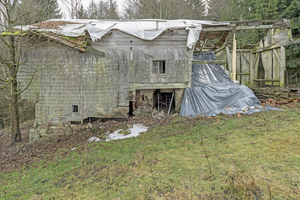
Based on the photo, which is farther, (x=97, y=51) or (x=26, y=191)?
(x=97, y=51)

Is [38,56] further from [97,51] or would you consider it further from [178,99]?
[178,99]

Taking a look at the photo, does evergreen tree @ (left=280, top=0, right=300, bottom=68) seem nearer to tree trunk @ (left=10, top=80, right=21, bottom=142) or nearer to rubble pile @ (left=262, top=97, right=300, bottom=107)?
rubble pile @ (left=262, top=97, right=300, bottom=107)

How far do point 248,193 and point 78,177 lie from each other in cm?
426

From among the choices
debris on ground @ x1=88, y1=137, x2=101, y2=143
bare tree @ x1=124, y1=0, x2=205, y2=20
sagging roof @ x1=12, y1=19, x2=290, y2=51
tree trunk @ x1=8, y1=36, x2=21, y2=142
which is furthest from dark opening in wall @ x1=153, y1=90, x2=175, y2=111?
bare tree @ x1=124, y1=0, x2=205, y2=20

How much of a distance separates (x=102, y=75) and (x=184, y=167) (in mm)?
7166

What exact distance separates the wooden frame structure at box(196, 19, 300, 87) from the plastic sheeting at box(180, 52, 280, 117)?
4.08 ft

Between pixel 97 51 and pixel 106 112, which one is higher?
pixel 97 51

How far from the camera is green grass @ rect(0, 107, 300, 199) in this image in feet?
10.8

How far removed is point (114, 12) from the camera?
22.3 metres

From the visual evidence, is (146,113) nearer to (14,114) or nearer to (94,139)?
(94,139)

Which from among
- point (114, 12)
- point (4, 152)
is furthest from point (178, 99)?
point (114, 12)

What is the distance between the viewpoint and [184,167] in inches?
170

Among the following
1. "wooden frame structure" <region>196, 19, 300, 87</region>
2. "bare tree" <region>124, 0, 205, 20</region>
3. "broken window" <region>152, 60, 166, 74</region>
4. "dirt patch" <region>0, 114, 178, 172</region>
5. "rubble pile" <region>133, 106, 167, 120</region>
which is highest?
"bare tree" <region>124, 0, 205, 20</region>

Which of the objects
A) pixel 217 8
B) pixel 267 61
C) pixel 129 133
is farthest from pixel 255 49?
pixel 129 133
